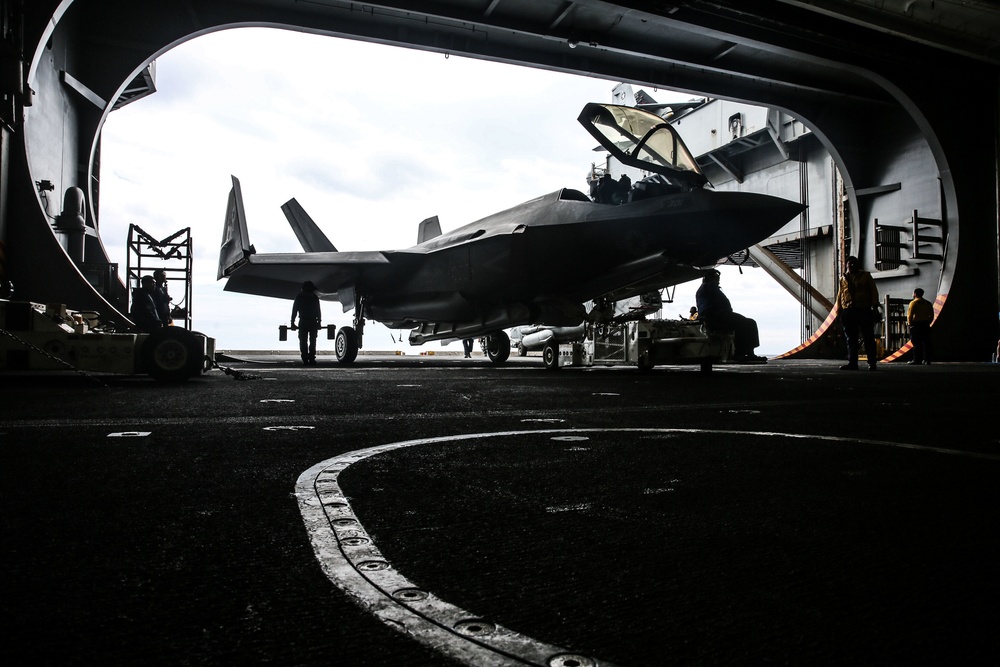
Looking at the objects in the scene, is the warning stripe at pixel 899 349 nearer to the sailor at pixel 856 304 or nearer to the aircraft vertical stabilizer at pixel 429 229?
the sailor at pixel 856 304

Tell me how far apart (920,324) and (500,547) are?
51.0 feet

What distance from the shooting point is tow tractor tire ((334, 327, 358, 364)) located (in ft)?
38.3

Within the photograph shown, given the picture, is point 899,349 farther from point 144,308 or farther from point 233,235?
point 144,308

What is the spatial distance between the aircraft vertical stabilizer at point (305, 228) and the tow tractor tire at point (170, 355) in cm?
1096

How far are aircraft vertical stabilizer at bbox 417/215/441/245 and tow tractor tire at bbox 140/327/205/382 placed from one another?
1071 cm

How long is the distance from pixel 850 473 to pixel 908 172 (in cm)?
2006

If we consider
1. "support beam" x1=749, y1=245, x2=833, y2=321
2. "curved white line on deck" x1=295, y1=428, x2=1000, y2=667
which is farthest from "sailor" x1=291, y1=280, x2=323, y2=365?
"support beam" x1=749, y1=245, x2=833, y2=321

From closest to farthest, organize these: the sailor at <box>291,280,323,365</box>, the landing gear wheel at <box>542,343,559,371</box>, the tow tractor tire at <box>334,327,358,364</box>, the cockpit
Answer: the cockpit < the landing gear wheel at <box>542,343,559,371</box> < the sailor at <box>291,280,323,365</box> < the tow tractor tire at <box>334,327,358,364</box>

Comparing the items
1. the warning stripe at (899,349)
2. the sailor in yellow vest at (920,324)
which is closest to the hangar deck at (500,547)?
the sailor in yellow vest at (920,324)

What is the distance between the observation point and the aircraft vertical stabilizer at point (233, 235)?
42.6ft

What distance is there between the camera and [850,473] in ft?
6.26

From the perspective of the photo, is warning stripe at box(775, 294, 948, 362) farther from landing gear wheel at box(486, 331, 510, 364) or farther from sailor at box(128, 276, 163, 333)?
sailor at box(128, 276, 163, 333)

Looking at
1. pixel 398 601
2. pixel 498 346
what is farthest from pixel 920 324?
pixel 398 601

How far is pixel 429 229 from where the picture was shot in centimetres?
1669
